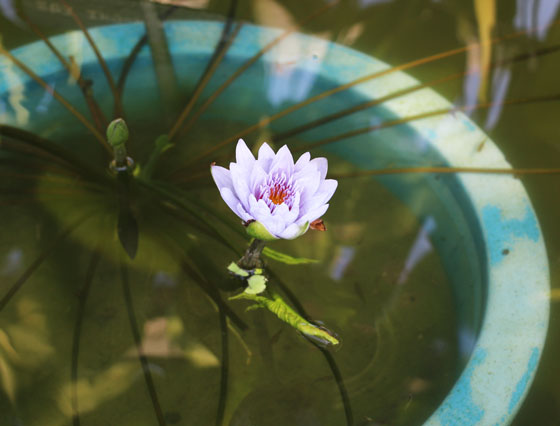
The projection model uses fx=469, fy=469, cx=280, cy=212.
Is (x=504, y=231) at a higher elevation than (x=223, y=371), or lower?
higher

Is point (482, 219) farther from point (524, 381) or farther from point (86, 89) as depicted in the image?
point (86, 89)

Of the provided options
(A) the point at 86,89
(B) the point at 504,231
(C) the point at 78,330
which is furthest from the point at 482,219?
(A) the point at 86,89

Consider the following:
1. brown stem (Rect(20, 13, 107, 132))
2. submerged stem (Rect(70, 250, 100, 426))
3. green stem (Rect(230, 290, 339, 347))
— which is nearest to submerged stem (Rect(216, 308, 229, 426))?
green stem (Rect(230, 290, 339, 347))

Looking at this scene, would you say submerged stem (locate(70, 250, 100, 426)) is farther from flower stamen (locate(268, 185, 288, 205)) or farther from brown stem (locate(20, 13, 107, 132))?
flower stamen (locate(268, 185, 288, 205))

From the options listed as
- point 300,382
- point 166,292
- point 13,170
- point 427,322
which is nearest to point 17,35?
point 13,170

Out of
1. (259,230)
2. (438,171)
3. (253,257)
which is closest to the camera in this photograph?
(259,230)

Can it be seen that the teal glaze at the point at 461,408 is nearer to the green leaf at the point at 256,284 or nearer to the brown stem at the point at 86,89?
the green leaf at the point at 256,284
